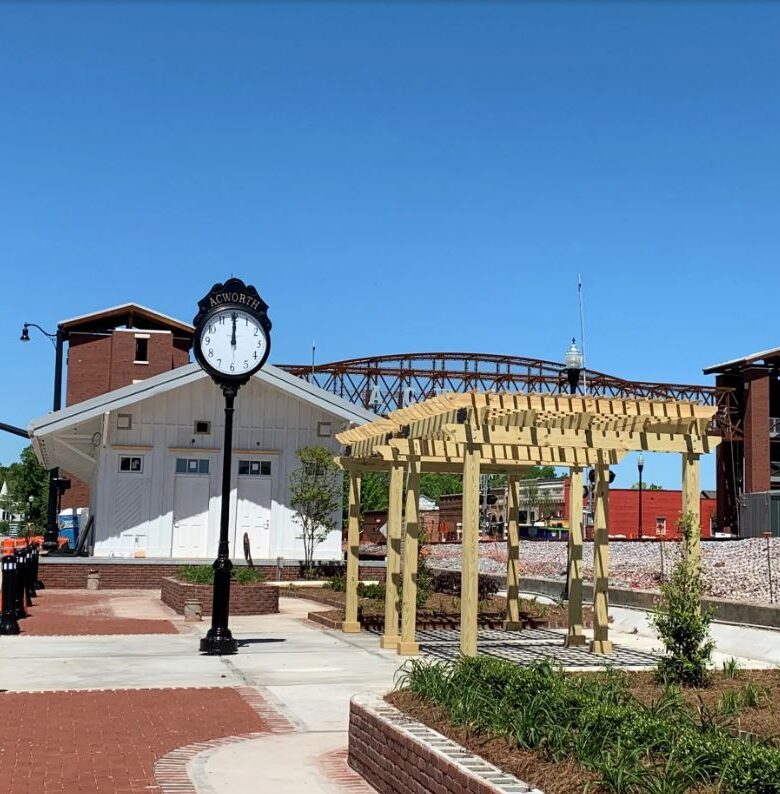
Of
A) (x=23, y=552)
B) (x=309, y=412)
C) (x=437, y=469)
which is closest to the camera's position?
(x=437, y=469)

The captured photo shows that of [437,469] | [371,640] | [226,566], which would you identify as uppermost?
[437,469]

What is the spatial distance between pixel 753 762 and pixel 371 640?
37.1ft

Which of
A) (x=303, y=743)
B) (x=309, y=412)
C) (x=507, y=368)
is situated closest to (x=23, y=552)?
(x=309, y=412)

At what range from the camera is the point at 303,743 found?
8594 millimetres

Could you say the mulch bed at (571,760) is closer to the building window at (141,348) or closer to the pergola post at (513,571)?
the pergola post at (513,571)

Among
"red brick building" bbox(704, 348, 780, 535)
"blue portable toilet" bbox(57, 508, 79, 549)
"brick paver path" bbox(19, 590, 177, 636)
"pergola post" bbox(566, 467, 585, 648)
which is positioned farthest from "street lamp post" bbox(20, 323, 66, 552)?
"red brick building" bbox(704, 348, 780, 535)

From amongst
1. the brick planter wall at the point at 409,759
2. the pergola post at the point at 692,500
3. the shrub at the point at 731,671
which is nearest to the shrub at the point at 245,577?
the pergola post at the point at 692,500

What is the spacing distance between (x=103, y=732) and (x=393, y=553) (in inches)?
286

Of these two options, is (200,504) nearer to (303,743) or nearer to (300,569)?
(300,569)

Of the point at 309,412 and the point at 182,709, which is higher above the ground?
the point at 309,412

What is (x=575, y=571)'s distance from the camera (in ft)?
51.2

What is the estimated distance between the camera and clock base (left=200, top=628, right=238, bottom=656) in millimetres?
14141

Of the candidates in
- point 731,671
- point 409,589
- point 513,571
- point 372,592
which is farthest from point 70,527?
point 731,671

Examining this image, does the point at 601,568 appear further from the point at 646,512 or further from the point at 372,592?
the point at 646,512
